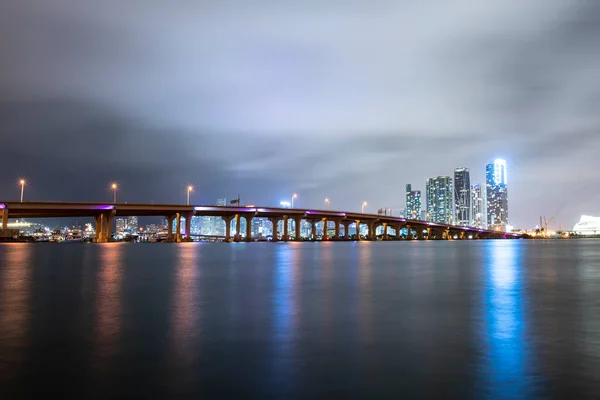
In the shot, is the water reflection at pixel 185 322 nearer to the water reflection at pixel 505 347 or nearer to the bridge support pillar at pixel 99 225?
the water reflection at pixel 505 347

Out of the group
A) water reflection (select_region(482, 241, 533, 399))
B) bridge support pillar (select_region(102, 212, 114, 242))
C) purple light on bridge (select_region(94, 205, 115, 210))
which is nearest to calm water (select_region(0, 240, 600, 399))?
water reflection (select_region(482, 241, 533, 399))

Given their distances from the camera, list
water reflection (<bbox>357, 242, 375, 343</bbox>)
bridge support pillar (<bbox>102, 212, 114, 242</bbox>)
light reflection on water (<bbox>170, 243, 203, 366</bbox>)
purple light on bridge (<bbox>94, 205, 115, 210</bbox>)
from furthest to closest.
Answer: bridge support pillar (<bbox>102, 212, 114, 242</bbox>) → purple light on bridge (<bbox>94, 205, 115, 210</bbox>) → water reflection (<bbox>357, 242, 375, 343</bbox>) → light reflection on water (<bbox>170, 243, 203, 366</bbox>)

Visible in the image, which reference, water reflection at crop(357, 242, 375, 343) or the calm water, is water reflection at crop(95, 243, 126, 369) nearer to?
the calm water

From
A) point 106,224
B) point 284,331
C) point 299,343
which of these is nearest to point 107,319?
point 284,331

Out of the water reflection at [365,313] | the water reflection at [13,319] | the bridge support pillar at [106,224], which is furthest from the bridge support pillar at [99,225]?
the water reflection at [365,313]

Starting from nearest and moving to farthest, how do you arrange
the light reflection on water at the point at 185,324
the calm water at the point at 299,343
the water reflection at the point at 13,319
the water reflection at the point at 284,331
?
the calm water at the point at 299,343 < the water reflection at the point at 284,331 < the water reflection at the point at 13,319 < the light reflection on water at the point at 185,324

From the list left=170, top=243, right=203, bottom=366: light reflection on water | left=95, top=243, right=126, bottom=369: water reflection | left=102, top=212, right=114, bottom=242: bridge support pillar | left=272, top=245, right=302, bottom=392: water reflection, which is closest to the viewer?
left=272, top=245, right=302, bottom=392: water reflection

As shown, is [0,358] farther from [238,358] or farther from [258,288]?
[258,288]

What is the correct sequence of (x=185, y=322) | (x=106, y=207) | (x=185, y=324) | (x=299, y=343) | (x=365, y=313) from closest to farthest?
(x=299, y=343), (x=185, y=324), (x=185, y=322), (x=365, y=313), (x=106, y=207)

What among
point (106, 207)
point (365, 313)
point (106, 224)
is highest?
point (106, 207)

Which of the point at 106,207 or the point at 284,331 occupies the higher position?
the point at 106,207

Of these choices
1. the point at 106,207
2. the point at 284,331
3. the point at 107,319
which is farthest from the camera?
the point at 106,207

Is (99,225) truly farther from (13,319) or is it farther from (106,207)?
(13,319)

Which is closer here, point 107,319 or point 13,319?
point 13,319
